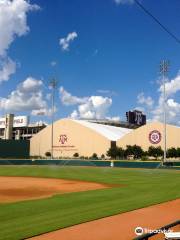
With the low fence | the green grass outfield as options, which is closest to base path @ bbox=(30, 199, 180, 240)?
the green grass outfield

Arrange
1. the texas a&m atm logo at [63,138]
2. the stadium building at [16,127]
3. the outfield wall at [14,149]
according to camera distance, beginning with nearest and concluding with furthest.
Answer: the texas a&m atm logo at [63,138] < the outfield wall at [14,149] < the stadium building at [16,127]

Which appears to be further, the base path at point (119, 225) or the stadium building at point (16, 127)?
the stadium building at point (16, 127)

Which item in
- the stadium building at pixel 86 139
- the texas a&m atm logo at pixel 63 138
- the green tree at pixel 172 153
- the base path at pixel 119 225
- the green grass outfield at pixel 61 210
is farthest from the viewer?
the texas a&m atm logo at pixel 63 138

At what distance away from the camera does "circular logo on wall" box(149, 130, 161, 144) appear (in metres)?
94.8

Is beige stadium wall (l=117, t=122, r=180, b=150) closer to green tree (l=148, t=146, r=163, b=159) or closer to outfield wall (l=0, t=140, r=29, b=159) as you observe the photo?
green tree (l=148, t=146, r=163, b=159)

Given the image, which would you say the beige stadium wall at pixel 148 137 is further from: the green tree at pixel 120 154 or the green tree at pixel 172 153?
the green tree at pixel 172 153

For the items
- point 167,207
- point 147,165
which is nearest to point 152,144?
point 147,165

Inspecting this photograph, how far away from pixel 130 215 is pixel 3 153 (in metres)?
101

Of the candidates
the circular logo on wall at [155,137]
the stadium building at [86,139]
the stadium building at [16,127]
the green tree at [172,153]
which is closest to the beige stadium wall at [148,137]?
the stadium building at [86,139]

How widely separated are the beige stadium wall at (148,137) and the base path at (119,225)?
76962mm

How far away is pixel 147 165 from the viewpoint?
216ft

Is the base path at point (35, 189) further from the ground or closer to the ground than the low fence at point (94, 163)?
closer to the ground

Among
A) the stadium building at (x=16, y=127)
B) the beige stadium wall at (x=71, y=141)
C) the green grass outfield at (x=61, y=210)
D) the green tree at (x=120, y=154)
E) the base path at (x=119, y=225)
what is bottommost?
the base path at (x=119, y=225)

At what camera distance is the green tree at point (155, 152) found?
9000cm
